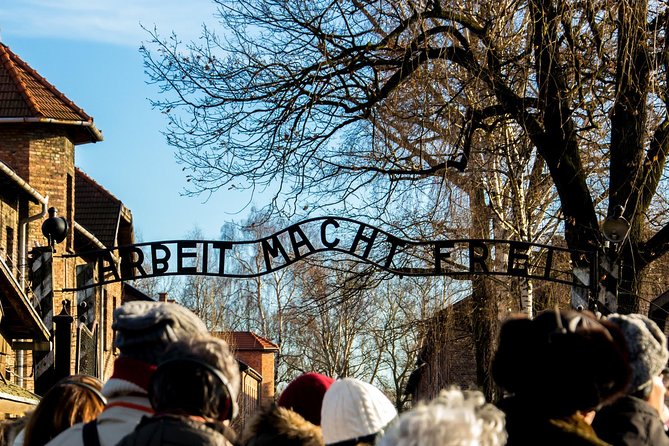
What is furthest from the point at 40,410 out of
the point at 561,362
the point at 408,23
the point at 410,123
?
the point at 410,123

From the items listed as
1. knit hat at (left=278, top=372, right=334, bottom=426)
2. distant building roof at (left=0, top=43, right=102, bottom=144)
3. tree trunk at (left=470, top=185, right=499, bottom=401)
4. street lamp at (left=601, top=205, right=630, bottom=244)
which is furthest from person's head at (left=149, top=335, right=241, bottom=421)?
distant building roof at (left=0, top=43, right=102, bottom=144)

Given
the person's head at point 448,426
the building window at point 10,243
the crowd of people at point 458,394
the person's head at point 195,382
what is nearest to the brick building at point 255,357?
the building window at point 10,243

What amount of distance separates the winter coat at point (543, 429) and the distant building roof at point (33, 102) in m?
26.8

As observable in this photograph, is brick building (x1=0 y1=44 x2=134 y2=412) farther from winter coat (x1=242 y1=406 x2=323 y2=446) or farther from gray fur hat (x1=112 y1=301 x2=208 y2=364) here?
gray fur hat (x1=112 y1=301 x2=208 y2=364)

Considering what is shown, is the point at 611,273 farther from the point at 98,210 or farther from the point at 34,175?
the point at 98,210

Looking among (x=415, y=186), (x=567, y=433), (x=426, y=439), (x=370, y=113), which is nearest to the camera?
(x=426, y=439)

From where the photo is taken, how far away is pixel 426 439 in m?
2.87

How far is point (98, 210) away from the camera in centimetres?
4000

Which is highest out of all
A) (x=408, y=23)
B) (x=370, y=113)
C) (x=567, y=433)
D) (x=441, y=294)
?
(x=408, y=23)

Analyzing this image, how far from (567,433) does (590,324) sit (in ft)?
1.41

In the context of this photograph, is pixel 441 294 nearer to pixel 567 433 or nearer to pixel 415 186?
pixel 415 186

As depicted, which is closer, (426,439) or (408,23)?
(426,439)

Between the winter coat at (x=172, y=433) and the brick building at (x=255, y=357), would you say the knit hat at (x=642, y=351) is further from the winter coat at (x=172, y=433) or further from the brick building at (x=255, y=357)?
the brick building at (x=255, y=357)

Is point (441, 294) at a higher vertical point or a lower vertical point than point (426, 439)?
lower
